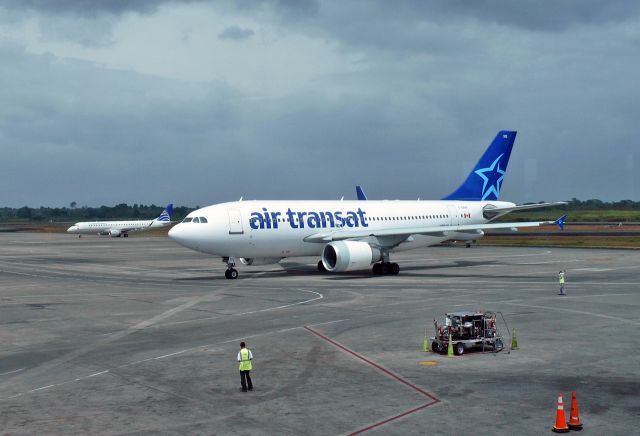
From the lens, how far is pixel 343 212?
52500mm

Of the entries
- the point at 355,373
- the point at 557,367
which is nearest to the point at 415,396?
the point at 355,373

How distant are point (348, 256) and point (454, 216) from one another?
15.4m

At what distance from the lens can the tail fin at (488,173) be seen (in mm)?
61969

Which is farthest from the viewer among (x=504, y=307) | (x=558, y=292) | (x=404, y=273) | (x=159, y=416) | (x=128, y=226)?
(x=128, y=226)

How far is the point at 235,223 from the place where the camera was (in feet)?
152

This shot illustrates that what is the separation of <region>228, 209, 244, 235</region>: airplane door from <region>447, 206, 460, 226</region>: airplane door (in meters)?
19.9

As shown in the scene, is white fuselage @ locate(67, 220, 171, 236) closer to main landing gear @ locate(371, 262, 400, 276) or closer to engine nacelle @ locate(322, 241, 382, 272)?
main landing gear @ locate(371, 262, 400, 276)

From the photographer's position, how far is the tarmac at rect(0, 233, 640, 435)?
15.8m

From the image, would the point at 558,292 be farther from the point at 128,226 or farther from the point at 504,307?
the point at 128,226

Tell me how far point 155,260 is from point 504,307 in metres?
44.2

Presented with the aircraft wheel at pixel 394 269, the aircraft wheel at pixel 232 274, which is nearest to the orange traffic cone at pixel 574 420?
the aircraft wheel at pixel 232 274

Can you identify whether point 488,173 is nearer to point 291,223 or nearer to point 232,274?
point 291,223

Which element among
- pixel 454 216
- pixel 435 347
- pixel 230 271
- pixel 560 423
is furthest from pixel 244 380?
pixel 454 216

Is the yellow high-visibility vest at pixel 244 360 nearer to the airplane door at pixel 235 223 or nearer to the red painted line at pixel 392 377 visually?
the red painted line at pixel 392 377
